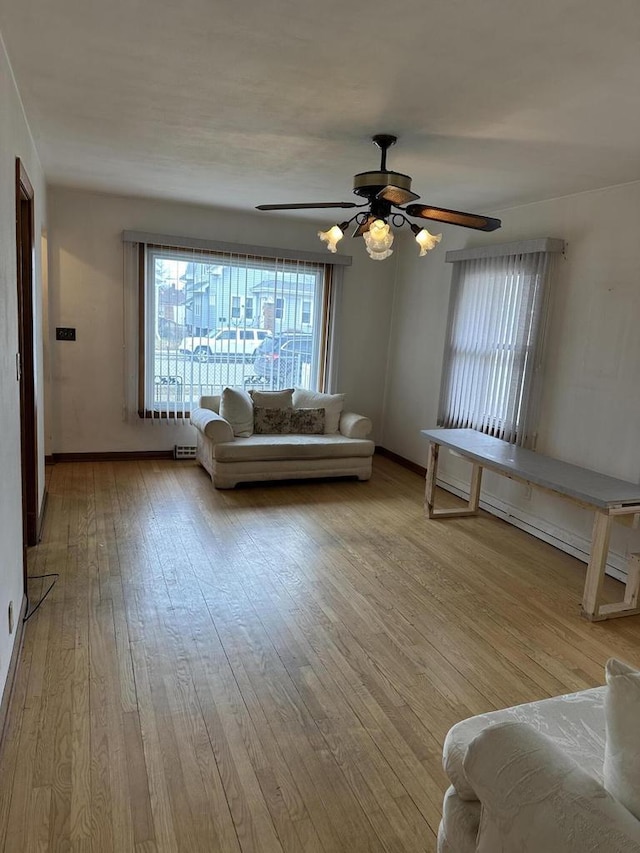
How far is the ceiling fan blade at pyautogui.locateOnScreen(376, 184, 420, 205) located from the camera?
2795 millimetres

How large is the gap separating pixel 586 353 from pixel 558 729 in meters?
3.01

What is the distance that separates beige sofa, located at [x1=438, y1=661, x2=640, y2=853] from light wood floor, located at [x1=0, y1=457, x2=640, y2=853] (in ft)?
1.82

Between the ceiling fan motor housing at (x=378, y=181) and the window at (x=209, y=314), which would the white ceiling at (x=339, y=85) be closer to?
the ceiling fan motor housing at (x=378, y=181)

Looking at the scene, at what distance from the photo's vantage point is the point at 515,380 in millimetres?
4516

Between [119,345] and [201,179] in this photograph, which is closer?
[201,179]

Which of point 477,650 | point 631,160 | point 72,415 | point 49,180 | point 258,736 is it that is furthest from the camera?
point 72,415

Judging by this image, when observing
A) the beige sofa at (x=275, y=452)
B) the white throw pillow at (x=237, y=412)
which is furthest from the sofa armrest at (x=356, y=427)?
the white throw pillow at (x=237, y=412)

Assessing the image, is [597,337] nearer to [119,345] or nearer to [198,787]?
[198,787]

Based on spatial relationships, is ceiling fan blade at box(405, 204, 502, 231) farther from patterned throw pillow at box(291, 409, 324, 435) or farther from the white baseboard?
patterned throw pillow at box(291, 409, 324, 435)

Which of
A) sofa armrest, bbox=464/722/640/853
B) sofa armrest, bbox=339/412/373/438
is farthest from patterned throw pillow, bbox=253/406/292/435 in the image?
sofa armrest, bbox=464/722/640/853

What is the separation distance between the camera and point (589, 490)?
3.25m

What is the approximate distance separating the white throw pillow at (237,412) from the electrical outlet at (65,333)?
152 cm

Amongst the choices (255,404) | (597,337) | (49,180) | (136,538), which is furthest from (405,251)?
(136,538)

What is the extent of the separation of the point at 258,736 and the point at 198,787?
30 centimetres
